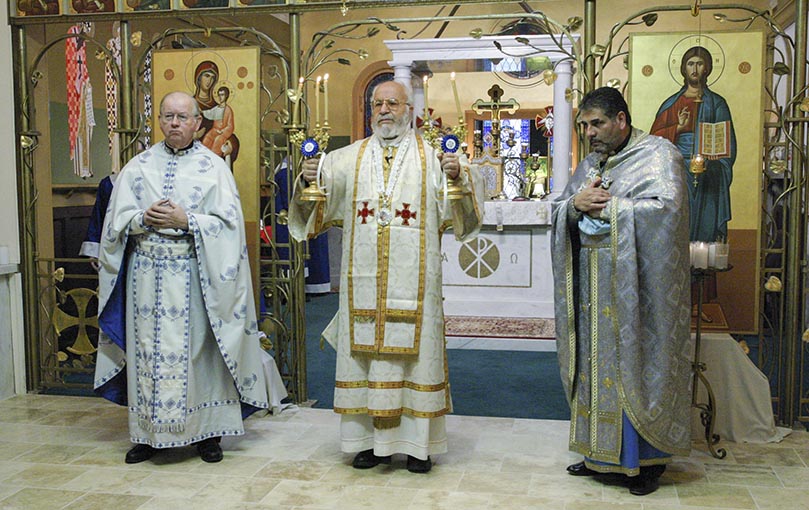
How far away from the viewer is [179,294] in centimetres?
445

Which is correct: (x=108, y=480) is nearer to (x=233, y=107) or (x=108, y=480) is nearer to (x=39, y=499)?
(x=39, y=499)

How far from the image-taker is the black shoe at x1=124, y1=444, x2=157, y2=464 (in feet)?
14.9

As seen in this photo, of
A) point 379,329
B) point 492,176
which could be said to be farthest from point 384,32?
point 379,329

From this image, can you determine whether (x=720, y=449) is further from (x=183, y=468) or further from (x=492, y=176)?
(x=492, y=176)

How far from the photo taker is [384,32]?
13.1 metres

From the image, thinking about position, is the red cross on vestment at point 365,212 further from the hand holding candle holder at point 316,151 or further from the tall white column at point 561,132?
the tall white column at point 561,132

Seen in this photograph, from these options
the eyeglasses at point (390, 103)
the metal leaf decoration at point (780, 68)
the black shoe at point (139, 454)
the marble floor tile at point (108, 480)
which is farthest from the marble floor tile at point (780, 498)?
the black shoe at point (139, 454)

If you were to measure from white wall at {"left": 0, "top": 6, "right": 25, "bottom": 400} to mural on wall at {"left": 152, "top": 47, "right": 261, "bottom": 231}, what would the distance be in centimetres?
124

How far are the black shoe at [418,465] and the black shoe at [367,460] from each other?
148mm

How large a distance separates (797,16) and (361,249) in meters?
2.70

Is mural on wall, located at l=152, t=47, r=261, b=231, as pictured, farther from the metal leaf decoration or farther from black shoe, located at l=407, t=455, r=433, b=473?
the metal leaf decoration

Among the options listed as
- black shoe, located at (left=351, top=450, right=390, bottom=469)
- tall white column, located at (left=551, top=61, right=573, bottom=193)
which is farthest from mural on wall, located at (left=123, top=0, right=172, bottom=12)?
tall white column, located at (left=551, top=61, right=573, bottom=193)

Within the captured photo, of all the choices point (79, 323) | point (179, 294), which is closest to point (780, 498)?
point (179, 294)

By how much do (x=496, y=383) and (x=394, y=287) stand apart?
2.31 m
